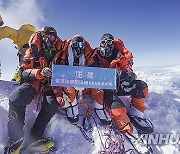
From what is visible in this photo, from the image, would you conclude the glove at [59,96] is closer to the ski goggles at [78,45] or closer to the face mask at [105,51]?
the ski goggles at [78,45]

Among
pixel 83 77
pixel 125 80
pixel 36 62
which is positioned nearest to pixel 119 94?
pixel 125 80

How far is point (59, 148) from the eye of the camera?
488 cm

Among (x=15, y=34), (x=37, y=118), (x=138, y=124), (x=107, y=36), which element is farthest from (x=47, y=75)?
(x=15, y=34)

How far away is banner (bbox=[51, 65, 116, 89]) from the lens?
512 centimetres

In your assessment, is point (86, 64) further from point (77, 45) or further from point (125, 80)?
point (125, 80)

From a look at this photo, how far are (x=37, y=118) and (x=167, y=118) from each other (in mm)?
2892

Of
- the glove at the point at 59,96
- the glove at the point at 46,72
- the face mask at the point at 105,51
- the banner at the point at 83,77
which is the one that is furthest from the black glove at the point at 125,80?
the glove at the point at 46,72

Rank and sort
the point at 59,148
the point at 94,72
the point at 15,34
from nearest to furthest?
the point at 59,148
the point at 94,72
the point at 15,34

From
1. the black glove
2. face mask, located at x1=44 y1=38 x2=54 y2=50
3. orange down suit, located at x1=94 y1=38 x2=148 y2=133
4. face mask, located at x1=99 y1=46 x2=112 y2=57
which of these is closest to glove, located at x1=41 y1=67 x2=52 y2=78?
face mask, located at x1=44 y1=38 x2=54 y2=50

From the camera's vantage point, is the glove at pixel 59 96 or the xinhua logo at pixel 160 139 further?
the xinhua logo at pixel 160 139

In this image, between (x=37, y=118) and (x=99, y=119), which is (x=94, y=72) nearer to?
(x=99, y=119)

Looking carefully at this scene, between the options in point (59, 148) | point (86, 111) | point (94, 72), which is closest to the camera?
point (59, 148)

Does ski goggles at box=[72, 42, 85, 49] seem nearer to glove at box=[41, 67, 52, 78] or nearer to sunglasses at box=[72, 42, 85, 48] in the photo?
sunglasses at box=[72, 42, 85, 48]

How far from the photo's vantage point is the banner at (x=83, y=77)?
5.12 meters
